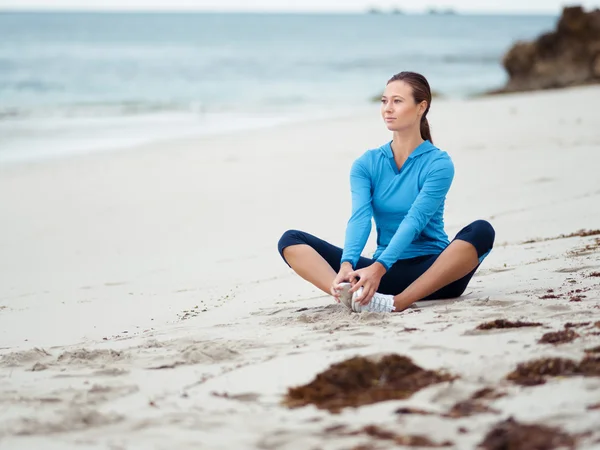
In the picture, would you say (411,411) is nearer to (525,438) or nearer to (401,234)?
(525,438)

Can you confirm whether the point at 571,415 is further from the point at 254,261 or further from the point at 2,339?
the point at 254,261

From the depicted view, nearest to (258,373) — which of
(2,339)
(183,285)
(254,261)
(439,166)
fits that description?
(439,166)

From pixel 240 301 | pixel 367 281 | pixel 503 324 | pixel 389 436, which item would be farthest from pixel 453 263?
pixel 389 436

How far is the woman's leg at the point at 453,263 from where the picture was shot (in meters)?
4.12

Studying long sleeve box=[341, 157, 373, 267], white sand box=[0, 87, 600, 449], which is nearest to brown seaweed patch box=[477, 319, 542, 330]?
white sand box=[0, 87, 600, 449]

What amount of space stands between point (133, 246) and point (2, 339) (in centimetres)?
260

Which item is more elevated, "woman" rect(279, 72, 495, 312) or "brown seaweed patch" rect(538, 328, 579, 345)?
"woman" rect(279, 72, 495, 312)

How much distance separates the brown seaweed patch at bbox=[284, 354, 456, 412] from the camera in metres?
2.78

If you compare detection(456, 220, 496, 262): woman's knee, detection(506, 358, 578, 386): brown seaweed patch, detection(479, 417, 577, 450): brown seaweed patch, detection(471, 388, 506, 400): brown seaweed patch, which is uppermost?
detection(456, 220, 496, 262): woman's knee

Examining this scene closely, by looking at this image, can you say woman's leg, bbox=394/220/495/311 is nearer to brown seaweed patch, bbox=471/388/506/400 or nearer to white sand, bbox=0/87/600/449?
white sand, bbox=0/87/600/449

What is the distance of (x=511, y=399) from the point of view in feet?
8.54

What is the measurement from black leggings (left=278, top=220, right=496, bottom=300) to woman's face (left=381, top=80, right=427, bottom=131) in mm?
656

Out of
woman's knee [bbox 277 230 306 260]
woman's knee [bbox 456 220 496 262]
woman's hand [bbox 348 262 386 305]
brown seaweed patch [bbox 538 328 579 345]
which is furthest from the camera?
woman's knee [bbox 277 230 306 260]

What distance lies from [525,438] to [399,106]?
237cm
